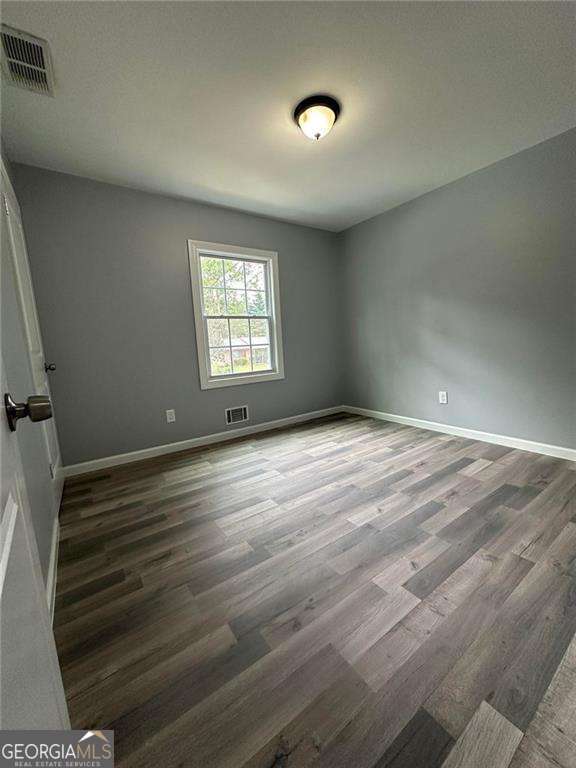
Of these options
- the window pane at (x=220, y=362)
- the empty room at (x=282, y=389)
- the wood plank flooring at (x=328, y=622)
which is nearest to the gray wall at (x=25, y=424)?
the empty room at (x=282, y=389)

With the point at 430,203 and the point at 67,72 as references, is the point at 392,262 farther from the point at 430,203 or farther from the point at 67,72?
the point at 67,72

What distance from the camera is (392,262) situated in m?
3.51

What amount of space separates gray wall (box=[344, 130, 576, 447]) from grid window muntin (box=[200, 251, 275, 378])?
1341mm

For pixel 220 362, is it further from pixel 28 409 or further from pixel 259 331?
pixel 28 409

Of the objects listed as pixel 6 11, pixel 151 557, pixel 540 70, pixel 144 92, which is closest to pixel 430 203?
pixel 540 70

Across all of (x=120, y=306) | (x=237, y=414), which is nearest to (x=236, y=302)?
(x=120, y=306)

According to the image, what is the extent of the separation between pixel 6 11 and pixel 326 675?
9.38 ft

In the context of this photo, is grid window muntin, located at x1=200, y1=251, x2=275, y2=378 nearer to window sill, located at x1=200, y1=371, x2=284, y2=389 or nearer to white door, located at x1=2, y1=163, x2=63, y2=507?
window sill, located at x1=200, y1=371, x2=284, y2=389

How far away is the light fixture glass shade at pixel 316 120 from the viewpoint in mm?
1810

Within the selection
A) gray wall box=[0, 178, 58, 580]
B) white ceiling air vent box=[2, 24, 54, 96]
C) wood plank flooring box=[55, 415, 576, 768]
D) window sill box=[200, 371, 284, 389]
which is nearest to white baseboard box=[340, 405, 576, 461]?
wood plank flooring box=[55, 415, 576, 768]

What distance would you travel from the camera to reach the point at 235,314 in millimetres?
3398

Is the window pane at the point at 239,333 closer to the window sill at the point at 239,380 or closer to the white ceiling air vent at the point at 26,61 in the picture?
the window sill at the point at 239,380

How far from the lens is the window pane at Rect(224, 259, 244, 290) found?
3330mm

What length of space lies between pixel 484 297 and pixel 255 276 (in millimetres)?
2425
